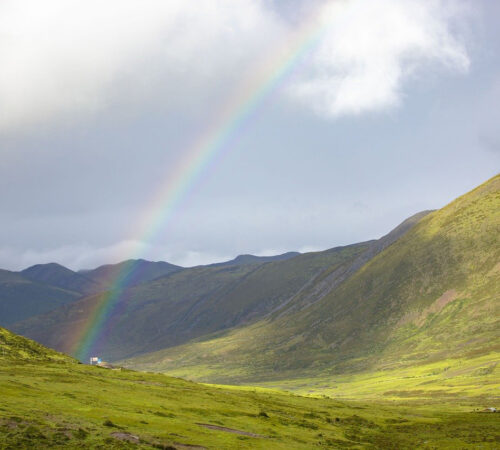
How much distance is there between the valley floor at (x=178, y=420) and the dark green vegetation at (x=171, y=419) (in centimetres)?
13

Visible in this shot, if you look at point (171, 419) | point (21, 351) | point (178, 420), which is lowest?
point (178, 420)

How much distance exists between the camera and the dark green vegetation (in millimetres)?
51344

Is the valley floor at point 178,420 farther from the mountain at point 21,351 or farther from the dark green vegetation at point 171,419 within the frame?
the mountain at point 21,351

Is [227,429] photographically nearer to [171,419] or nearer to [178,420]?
[178,420]

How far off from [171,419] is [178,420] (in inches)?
34.3

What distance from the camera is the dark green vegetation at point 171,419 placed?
51344 mm

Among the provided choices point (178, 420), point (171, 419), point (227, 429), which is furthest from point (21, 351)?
point (227, 429)

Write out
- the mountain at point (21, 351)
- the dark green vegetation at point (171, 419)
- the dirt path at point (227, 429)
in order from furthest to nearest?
1. the mountain at point (21, 351)
2. the dirt path at point (227, 429)
3. the dark green vegetation at point (171, 419)

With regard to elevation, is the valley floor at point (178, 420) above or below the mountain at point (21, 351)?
below

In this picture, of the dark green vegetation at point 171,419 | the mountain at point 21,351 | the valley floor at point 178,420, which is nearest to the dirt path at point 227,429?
the valley floor at point 178,420

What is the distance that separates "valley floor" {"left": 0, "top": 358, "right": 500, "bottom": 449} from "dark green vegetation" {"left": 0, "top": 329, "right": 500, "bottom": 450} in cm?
13

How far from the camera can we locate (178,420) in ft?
223

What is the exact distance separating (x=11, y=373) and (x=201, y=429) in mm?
38381

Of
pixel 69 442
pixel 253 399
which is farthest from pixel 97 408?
pixel 253 399
